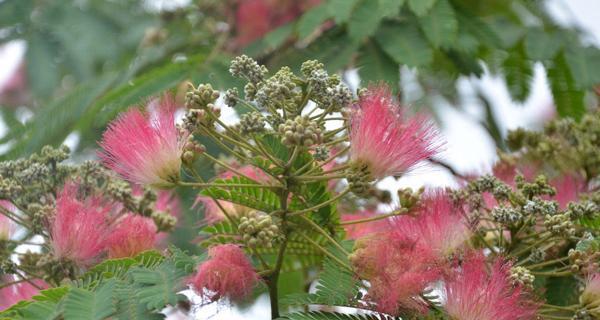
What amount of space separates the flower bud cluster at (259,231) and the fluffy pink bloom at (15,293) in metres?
0.90

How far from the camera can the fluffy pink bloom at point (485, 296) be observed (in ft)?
9.97

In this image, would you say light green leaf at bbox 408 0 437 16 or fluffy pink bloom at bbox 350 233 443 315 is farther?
light green leaf at bbox 408 0 437 16

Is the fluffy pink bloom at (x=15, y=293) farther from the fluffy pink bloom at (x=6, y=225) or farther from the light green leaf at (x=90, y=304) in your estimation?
the light green leaf at (x=90, y=304)

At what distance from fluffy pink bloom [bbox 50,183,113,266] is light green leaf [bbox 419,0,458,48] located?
5.60ft

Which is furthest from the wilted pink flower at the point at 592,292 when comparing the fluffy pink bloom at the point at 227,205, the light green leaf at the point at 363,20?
the light green leaf at the point at 363,20

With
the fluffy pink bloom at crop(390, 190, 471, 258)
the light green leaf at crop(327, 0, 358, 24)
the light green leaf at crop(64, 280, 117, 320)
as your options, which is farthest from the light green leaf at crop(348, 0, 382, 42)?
the light green leaf at crop(64, 280, 117, 320)

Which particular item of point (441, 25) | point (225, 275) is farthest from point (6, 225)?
point (441, 25)

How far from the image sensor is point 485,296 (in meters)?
3.04

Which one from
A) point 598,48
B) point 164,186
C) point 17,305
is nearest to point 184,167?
point 164,186

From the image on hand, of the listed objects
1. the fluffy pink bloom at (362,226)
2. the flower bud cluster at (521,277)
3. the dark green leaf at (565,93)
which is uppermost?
the dark green leaf at (565,93)

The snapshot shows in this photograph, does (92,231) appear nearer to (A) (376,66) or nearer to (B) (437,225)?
(B) (437,225)

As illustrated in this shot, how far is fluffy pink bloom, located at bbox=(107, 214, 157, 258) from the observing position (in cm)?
349

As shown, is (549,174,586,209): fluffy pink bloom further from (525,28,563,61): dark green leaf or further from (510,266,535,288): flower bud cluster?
(525,28,563,61): dark green leaf

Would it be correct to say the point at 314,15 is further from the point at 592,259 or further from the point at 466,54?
the point at 592,259
